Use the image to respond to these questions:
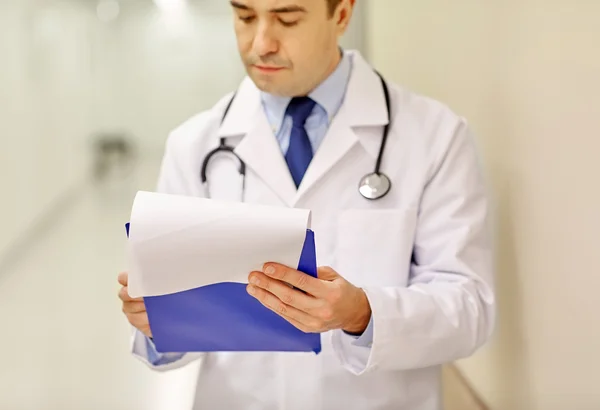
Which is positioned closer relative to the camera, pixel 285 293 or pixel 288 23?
pixel 285 293

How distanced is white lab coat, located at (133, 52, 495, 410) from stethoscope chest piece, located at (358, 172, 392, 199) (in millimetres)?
19

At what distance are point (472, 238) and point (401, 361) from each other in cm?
24

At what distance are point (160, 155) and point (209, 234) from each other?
9.42 feet

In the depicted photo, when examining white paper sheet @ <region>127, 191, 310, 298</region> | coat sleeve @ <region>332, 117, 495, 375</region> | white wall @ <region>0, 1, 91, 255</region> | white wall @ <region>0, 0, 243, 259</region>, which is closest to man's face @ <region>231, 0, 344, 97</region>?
coat sleeve @ <region>332, 117, 495, 375</region>

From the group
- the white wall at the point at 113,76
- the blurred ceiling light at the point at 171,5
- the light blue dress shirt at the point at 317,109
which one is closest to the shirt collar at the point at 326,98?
the light blue dress shirt at the point at 317,109

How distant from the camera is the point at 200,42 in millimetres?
3400

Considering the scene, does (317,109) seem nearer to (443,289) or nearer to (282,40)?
(282,40)

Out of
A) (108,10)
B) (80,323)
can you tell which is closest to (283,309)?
(80,323)

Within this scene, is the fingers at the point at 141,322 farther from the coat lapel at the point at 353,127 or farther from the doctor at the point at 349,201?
the coat lapel at the point at 353,127

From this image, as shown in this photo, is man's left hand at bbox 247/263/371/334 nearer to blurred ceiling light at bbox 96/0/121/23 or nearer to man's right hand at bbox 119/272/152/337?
man's right hand at bbox 119/272/152/337

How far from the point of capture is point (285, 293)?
86 cm

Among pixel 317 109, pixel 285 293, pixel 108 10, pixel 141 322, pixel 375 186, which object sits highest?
pixel 108 10

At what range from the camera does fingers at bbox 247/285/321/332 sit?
862mm

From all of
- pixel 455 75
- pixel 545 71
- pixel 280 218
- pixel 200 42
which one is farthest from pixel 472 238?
pixel 200 42
